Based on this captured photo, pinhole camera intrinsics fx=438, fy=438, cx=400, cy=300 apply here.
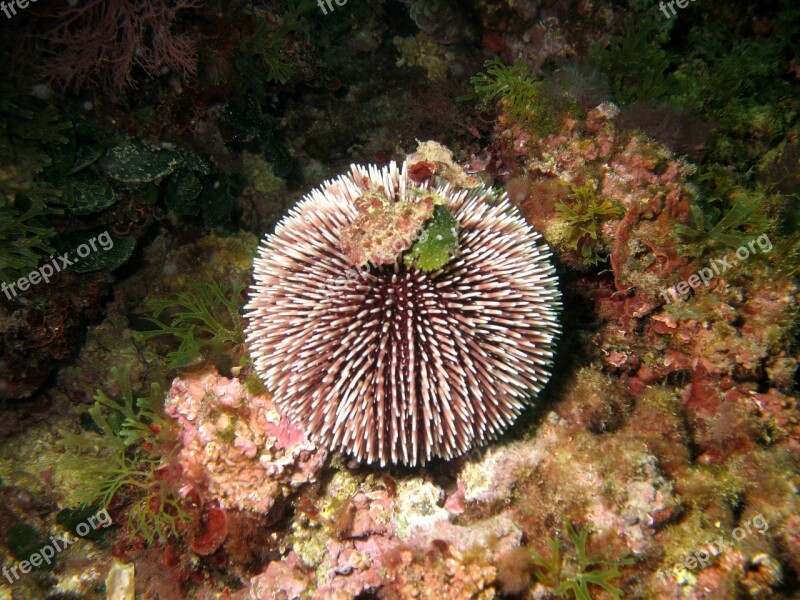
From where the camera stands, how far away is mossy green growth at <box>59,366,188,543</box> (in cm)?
415

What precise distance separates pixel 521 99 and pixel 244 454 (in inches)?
173

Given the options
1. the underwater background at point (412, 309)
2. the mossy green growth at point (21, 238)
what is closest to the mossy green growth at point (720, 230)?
the underwater background at point (412, 309)

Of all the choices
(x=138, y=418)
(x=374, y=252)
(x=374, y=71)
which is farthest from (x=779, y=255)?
(x=138, y=418)

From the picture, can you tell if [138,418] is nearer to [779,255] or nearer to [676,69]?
[779,255]

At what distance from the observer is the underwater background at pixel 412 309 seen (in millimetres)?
3275

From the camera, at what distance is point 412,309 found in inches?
123

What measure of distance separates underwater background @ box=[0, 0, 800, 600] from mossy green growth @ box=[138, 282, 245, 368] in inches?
2.3

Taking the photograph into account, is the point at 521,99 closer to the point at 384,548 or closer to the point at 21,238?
the point at 384,548

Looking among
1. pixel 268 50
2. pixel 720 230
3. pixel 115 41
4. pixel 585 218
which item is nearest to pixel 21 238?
pixel 115 41

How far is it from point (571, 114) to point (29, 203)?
17.4ft

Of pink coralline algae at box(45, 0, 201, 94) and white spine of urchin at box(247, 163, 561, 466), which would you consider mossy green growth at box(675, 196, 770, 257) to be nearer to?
white spine of urchin at box(247, 163, 561, 466)

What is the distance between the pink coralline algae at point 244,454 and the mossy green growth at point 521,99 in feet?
12.4

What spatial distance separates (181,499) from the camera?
13.3ft

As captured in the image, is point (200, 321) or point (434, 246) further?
point (200, 321)
